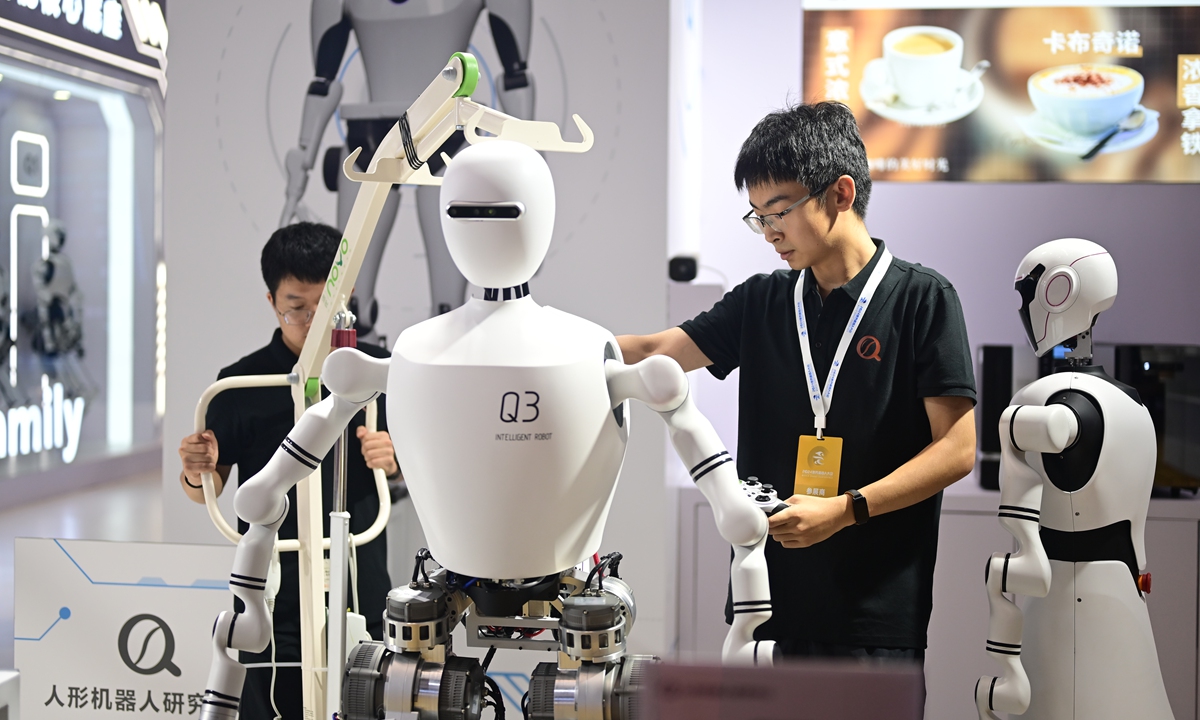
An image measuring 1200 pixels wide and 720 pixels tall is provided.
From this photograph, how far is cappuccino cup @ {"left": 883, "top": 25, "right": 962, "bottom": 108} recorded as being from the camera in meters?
3.88

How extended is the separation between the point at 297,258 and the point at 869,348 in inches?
59.2

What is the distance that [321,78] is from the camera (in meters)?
3.44

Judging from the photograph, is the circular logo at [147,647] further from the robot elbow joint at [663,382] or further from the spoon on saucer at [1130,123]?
the spoon on saucer at [1130,123]

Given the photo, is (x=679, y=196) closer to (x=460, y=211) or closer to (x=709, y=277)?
(x=709, y=277)

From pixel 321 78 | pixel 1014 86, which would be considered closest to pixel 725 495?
pixel 321 78

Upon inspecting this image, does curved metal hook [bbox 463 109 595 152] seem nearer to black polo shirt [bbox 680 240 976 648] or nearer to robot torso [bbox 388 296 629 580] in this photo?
robot torso [bbox 388 296 629 580]

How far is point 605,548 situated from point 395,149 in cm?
186

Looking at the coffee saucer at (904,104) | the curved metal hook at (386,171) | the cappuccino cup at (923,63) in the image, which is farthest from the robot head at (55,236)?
the curved metal hook at (386,171)

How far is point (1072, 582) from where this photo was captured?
221 centimetres

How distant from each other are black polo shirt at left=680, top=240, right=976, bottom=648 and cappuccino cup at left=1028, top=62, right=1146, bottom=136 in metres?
2.31

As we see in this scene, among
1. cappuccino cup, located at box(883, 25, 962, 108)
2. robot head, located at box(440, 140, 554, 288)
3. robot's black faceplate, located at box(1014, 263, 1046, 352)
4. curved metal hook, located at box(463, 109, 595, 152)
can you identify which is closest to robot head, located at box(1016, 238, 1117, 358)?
robot's black faceplate, located at box(1014, 263, 1046, 352)

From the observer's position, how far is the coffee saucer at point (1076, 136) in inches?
150

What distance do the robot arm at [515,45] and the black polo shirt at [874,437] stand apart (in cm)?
170

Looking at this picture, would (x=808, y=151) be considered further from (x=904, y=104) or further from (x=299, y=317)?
(x=904, y=104)
